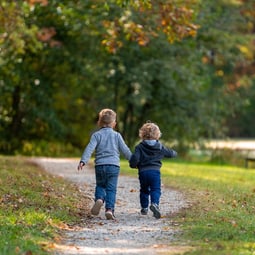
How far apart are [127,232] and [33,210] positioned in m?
2.02

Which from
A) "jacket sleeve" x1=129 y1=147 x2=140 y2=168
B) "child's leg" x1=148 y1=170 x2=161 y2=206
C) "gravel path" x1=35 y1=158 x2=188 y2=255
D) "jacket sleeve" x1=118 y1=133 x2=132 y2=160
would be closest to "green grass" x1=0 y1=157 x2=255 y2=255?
"gravel path" x1=35 y1=158 x2=188 y2=255

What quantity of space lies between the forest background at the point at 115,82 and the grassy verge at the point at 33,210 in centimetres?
1336

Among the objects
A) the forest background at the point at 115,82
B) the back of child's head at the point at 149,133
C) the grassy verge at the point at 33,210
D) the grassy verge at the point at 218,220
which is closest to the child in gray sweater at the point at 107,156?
the back of child's head at the point at 149,133

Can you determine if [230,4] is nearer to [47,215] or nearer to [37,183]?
[37,183]

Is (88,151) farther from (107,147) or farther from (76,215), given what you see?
(76,215)

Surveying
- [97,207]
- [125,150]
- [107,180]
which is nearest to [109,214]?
[97,207]

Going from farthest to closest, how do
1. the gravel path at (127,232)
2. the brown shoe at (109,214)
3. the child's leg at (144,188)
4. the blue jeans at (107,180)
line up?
the child's leg at (144,188) < the blue jeans at (107,180) < the brown shoe at (109,214) < the gravel path at (127,232)

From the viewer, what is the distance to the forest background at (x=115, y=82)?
33.3m

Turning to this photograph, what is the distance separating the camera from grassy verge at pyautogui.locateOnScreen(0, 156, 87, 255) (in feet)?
32.7

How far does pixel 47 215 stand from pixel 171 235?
7.17 ft

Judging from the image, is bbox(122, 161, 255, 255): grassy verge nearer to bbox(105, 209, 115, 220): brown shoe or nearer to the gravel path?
the gravel path

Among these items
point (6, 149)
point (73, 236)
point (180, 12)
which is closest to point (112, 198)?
point (73, 236)

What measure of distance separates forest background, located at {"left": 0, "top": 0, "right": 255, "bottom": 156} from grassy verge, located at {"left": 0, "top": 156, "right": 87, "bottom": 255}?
1336 cm

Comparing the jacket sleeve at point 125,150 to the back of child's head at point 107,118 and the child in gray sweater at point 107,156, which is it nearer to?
the child in gray sweater at point 107,156
